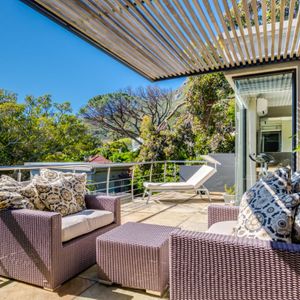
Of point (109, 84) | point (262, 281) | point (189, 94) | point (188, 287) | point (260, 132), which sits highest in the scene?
point (109, 84)

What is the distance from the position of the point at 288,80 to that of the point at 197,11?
8.42 ft

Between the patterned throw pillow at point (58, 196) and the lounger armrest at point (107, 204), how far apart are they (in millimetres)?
206

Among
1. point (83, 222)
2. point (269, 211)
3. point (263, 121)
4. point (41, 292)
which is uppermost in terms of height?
point (263, 121)

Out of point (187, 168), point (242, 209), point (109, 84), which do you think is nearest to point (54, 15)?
point (242, 209)

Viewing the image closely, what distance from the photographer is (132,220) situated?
3908mm

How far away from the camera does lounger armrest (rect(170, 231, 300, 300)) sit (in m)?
1.30

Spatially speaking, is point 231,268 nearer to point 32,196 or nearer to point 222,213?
point 222,213

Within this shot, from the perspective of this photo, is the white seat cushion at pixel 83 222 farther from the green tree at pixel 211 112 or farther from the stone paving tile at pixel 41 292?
the green tree at pixel 211 112

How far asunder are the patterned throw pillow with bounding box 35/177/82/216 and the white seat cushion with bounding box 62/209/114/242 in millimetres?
99

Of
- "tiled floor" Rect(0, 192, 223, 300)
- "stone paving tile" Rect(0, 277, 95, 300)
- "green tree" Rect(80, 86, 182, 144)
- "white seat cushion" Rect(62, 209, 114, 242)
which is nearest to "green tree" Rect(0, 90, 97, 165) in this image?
"green tree" Rect(80, 86, 182, 144)

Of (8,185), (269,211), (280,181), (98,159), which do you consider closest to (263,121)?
(280,181)

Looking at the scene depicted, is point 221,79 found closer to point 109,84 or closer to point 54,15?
point 54,15

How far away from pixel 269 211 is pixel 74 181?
6.62ft

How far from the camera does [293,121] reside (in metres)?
4.23
